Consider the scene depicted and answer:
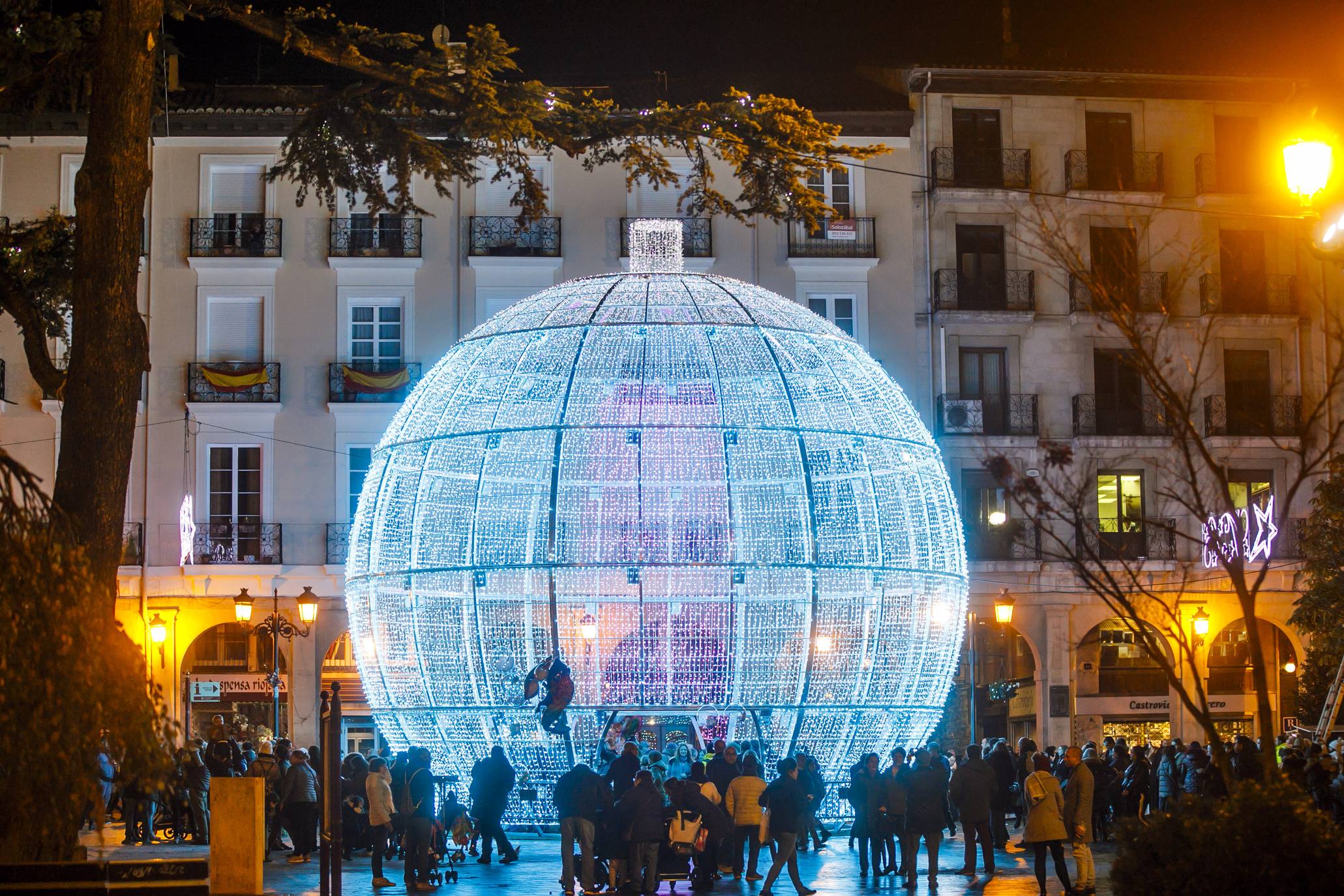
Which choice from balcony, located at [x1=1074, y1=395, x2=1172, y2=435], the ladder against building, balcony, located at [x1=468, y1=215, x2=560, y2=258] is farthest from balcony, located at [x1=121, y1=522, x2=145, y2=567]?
the ladder against building

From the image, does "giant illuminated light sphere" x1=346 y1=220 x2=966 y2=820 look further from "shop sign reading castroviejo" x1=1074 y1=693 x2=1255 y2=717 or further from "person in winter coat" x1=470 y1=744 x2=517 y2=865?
"shop sign reading castroviejo" x1=1074 y1=693 x2=1255 y2=717

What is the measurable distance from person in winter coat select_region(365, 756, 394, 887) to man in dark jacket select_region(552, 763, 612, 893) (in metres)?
2.23

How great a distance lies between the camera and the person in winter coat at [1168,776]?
70.2ft

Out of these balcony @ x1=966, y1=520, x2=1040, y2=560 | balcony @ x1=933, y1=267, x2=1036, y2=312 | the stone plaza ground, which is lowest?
the stone plaza ground

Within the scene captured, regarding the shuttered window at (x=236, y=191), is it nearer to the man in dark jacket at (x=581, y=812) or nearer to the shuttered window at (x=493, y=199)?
the shuttered window at (x=493, y=199)

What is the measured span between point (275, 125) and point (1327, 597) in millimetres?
19993

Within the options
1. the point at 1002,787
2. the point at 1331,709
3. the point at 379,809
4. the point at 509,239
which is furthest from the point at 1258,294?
the point at 379,809

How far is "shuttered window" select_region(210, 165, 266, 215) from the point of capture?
33625mm

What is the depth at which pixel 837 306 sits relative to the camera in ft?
112

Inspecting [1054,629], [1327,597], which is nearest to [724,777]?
[1327,597]

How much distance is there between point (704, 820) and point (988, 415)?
19248 mm

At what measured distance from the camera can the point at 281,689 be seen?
1300 inches

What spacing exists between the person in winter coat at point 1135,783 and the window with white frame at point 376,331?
16282 millimetres

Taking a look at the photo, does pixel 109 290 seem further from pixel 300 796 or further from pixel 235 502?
pixel 235 502
